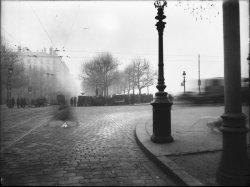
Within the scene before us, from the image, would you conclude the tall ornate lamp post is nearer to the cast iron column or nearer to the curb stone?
the curb stone

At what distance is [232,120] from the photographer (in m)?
3.49

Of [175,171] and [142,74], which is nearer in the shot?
[175,171]

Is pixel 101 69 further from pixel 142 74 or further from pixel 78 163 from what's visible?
pixel 78 163

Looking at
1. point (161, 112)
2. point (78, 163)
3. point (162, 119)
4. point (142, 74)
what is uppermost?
point (142, 74)

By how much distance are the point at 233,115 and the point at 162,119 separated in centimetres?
281

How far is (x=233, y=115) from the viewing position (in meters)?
3.48

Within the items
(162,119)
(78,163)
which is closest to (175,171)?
(78,163)

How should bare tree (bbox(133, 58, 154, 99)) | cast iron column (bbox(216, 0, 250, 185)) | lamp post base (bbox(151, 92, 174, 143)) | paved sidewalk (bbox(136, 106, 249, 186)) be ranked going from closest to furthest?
cast iron column (bbox(216, 0, 250, 185)) < paved sidewalk (bbox(136, 106, 249, 186)) < lamp post base (bbox(151, 92, 174, 143)) < bare tree (bbox(133, 58, 154, 99))

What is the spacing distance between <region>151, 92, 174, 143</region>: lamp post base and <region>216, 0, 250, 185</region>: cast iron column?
262cm

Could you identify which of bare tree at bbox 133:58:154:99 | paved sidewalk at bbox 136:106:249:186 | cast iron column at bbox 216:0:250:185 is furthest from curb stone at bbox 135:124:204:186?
bare tree at bbox 133:58:154:99

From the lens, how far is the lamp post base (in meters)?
6.17

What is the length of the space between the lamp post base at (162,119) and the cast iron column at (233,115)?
2.62 metres

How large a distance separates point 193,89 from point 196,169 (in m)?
27.7

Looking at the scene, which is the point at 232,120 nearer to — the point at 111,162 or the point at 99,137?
the point at 111,162
